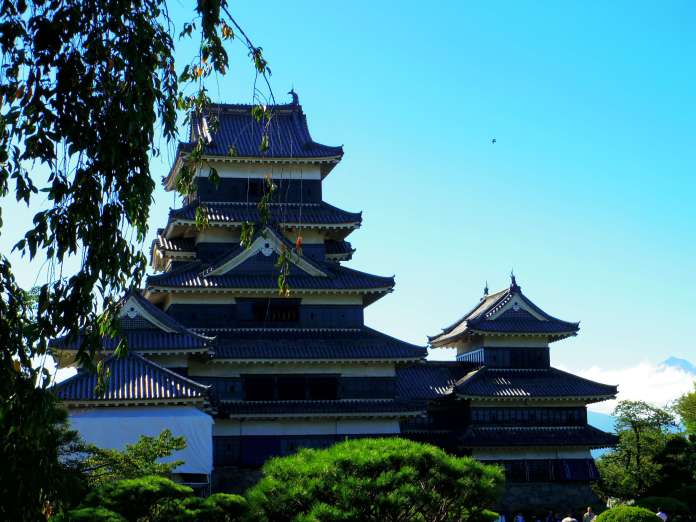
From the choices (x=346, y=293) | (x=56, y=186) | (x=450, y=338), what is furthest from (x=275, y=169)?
(x=56, y=186)

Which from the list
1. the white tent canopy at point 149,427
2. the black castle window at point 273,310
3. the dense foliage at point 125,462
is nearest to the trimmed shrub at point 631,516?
the white tent canopy at point 149,427

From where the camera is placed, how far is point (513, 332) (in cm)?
4141

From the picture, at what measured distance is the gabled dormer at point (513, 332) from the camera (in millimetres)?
41594

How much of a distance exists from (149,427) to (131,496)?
8.96 metres

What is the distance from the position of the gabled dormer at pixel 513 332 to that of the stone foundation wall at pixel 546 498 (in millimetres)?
5218

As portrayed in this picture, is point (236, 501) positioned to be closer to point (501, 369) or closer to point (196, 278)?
point (196, 278)

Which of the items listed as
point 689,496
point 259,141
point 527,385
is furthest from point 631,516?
point 259,141

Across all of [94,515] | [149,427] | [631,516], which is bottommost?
[631,516]

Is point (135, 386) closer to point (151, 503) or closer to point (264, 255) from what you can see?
point (264, 255)

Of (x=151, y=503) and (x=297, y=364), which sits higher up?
(x=297, y=364)

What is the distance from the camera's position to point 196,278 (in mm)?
37094

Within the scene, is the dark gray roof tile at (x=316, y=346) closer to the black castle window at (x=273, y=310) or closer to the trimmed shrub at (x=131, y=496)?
the black castle window at (x=273, y=310)

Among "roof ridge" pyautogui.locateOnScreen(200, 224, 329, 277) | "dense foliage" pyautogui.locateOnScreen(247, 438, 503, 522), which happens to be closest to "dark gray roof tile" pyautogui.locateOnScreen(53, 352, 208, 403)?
"roof ridge" pyautogui.locateOnScreen(200, 224, 329, 277)

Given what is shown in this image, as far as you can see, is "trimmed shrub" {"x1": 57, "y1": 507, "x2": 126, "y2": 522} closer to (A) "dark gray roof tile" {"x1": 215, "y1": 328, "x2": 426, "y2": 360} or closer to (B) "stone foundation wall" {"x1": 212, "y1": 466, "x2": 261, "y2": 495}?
(B) "stone foundation wall" {"x1": 212, "y1": 466, "x2": 261, "y2": 495}
